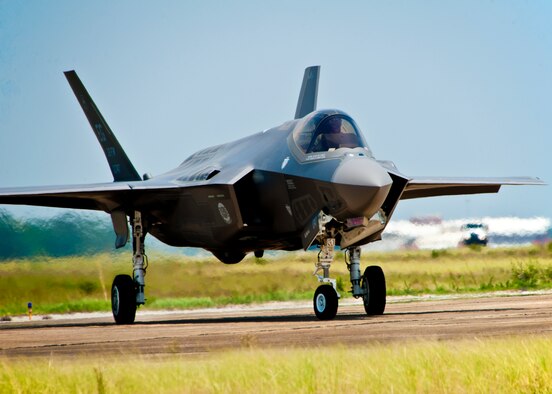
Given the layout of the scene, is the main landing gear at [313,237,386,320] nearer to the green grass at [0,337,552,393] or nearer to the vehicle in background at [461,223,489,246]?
the green grass at [0,337,552,393]

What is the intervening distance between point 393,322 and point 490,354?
6270mm

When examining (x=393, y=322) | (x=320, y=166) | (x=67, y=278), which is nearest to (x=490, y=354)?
(x=393, y=322)

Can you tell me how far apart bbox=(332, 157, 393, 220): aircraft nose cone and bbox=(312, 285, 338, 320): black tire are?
4.95ft

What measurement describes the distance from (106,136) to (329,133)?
8.90 metres

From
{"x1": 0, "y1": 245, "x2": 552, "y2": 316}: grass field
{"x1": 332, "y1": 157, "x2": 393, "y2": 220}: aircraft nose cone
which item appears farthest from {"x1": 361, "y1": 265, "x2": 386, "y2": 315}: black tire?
{"x1": 0, "y1": 245, "x2": 552, "y2": 316}: grass field

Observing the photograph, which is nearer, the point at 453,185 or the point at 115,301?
the point at 115,301

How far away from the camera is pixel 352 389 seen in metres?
8.25

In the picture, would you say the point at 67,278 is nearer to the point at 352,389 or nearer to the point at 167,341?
the point at 167,341

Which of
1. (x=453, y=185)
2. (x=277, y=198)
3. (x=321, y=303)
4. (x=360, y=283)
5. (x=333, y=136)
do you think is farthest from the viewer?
(x=453, y=185)

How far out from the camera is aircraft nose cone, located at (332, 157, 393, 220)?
16078 mm

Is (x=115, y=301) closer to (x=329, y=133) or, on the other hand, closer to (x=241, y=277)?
(x=329, y=133)

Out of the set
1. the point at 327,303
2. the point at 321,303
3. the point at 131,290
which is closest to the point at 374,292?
the point at 321,303

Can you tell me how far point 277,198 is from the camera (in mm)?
18328

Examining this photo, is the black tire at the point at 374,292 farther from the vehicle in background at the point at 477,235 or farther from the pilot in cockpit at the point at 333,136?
the vehicle in background at the point at 477,235
